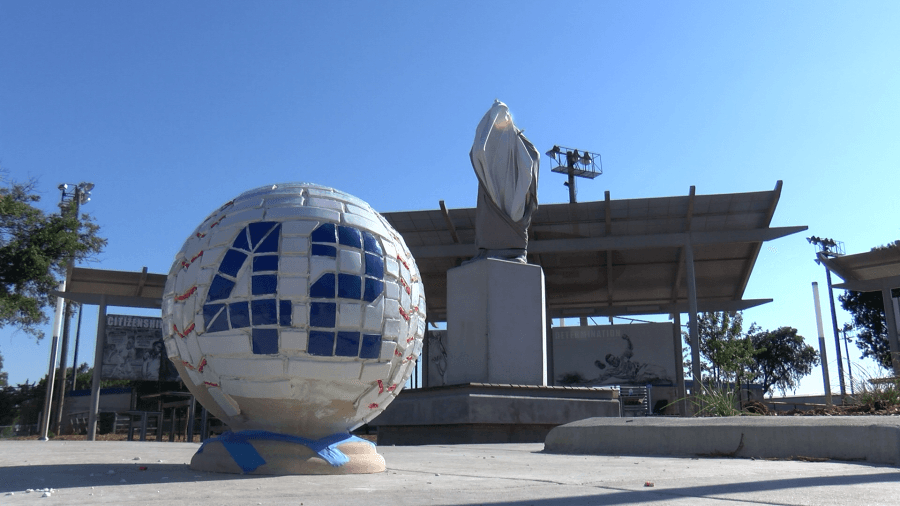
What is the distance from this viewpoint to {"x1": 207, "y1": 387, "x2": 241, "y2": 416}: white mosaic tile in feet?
16.3

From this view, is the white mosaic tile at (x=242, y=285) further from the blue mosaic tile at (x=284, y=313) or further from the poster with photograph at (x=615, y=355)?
the poster with photograph at (x=615, y=355)

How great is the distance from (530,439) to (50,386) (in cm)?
1415

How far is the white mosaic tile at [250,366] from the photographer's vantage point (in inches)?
183

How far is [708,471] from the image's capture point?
5133 millimetres

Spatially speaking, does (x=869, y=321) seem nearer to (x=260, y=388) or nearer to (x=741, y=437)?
(x=741, y=437)

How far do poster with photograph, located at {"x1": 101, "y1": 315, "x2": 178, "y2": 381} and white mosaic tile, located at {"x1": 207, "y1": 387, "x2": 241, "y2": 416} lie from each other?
18.7 meters

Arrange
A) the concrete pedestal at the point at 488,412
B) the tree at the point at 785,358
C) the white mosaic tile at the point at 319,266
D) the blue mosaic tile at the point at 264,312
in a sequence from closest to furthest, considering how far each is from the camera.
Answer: the blue mosaic tile at the point at 264,312
the white mosaic tile at the point at 319,266
the concrete pedestal at the point at 488,412
the tree at the point at 785,358

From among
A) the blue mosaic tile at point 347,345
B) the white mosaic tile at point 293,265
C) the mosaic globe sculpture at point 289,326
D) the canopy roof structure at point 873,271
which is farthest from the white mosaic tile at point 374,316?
the canopy roof structure at point 873,271

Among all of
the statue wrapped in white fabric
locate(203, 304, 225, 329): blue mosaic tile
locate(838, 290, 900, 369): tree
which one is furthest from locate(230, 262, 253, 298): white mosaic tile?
locate(838, 290, 900, 369): tree

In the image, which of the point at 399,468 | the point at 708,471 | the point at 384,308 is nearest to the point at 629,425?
the point at 708,471

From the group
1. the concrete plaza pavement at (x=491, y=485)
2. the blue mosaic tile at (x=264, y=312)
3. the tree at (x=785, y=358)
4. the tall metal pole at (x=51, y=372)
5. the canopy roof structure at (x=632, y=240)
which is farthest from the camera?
the tree at (x=785, y=358)

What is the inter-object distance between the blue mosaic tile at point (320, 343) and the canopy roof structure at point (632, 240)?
49.0 ft

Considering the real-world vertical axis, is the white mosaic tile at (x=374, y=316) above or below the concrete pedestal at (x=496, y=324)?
below

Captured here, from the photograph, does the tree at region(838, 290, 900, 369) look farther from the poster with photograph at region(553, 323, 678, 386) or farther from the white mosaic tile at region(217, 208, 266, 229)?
the white mosaic tile at region(217, 208, 266, 229)
